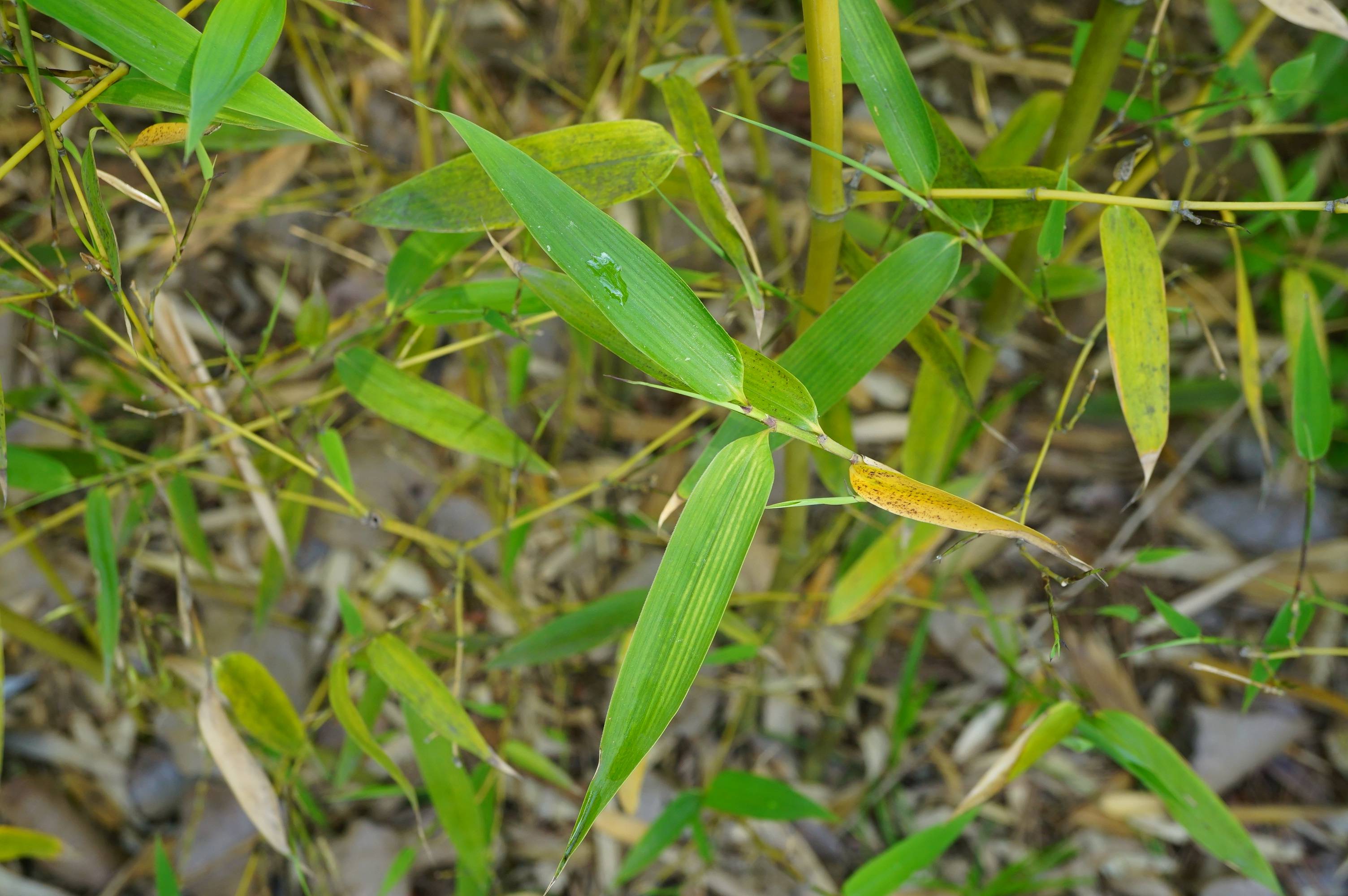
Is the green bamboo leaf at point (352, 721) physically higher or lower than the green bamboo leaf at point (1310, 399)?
lower

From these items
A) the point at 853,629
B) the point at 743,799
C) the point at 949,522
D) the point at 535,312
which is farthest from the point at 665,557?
the point at 853,629

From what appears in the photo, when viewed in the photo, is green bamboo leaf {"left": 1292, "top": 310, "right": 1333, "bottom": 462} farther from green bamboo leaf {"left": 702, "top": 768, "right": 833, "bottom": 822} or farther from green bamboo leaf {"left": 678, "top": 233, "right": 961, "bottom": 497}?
green bamboo leaf {"left": 702, "top": 768, "right": 833, "bottom": 822}

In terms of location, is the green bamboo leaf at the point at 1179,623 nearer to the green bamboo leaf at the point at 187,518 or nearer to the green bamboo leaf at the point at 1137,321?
the green bamboo leaf at the point at 1137,321

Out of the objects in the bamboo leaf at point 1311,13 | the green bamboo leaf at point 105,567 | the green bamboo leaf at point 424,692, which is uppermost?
the bamboo leaf at point 1311,13

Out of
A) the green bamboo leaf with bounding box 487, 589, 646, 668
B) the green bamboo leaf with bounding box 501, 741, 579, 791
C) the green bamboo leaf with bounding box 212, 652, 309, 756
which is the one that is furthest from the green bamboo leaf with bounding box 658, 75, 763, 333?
the green bamboo leaf with bounding box 501, 741, 579, 791

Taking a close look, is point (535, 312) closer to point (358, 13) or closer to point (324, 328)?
point (324, 328)

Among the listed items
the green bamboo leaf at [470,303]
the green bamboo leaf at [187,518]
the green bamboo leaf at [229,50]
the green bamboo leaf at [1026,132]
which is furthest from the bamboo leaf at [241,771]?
the green bamboo leaf at [1026,132]

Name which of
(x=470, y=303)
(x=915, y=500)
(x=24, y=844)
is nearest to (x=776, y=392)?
(x=915, y=500)
